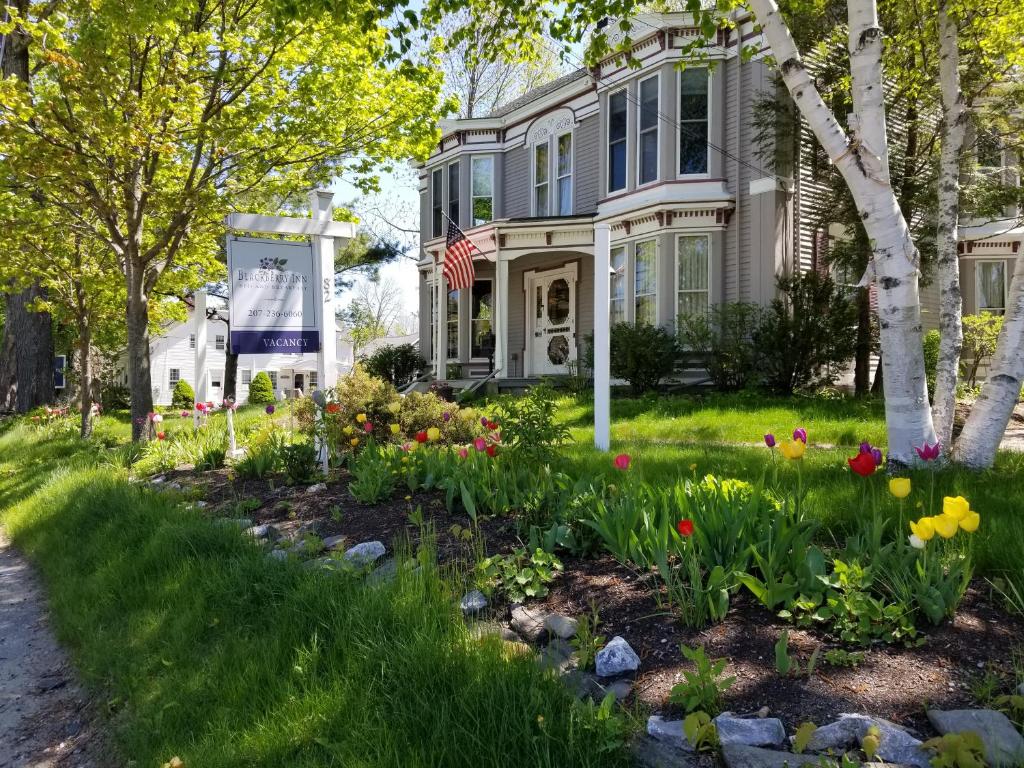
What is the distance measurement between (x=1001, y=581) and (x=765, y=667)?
110cm

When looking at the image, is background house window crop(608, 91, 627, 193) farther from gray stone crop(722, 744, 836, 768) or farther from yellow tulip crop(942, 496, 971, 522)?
gray stone crop(722, 744, 836, 768)

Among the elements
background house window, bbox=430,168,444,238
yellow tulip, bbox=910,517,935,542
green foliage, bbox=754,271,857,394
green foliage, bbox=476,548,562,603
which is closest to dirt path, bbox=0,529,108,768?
green foliage, bbox=476,548,562,603

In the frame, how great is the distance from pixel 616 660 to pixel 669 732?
40 centimetres

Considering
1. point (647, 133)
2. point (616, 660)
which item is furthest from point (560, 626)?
point (647, 133)

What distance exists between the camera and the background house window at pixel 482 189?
58.7 ft

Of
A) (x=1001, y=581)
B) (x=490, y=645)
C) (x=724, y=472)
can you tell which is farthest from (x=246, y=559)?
(x=1001, y=581)

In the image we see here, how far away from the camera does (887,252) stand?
4.68m

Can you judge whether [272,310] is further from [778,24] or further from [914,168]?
[914,168]

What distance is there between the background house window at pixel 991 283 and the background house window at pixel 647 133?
8.36 metres

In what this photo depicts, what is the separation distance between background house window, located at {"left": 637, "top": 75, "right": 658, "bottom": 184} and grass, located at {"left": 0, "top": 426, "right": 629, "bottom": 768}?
11.5 meters

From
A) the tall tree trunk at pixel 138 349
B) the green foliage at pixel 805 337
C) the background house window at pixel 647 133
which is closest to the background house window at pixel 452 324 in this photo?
the background house window at pixel 647 133

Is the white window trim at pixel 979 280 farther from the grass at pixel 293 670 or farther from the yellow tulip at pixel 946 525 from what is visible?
the grass at pixel 293 670

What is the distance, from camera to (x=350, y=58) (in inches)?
345

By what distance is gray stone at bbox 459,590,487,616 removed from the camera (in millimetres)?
2955
